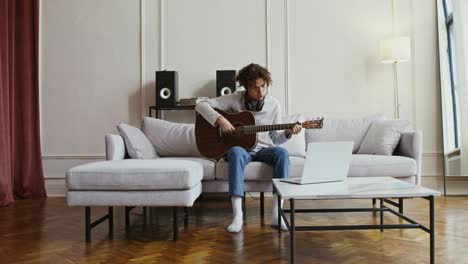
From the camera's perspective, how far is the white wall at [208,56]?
3.94 meters

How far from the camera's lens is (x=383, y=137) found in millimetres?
3109

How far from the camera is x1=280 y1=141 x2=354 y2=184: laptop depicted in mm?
1857

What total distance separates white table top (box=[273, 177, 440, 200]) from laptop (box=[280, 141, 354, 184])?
44 mm

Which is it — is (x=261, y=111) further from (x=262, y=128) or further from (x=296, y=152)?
(x=296, y=152)

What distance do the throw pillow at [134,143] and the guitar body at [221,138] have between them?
435 millimetres

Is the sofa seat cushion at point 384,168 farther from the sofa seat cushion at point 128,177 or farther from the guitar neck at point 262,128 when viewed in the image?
the sofa seat cushion at point 128,177

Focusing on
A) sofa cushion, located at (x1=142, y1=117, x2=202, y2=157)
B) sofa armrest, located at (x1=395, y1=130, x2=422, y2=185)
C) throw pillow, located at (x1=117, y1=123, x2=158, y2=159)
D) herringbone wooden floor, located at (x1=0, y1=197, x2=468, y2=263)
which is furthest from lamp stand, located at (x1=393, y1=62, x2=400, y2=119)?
throw pillow, located at (x1=117, y1=123, x2=158, y2=159)

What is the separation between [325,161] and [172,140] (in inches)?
65.1

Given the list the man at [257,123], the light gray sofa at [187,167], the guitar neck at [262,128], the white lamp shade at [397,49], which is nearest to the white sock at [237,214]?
the man at [257,123]

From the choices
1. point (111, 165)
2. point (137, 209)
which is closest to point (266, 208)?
point (137, 209)

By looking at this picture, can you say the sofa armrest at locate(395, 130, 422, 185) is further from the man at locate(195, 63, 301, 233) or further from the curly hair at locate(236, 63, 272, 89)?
the curly hair at locate(236, 63, 272, 89)

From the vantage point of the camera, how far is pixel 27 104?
386 cm

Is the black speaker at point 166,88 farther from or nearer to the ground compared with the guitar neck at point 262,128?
farther from the ground

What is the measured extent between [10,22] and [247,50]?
224 centimetres
